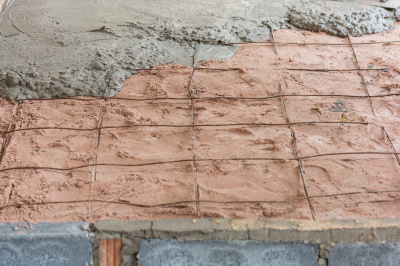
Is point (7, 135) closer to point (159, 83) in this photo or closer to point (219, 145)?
point (159, 83)

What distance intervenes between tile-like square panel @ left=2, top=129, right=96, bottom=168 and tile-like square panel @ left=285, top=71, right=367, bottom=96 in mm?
1777

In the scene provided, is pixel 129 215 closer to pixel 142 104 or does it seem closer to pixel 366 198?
pixel 142 104

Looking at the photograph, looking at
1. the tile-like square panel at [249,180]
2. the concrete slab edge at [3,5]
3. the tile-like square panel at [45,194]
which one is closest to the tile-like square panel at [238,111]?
the tile-like square panel at [249,180]

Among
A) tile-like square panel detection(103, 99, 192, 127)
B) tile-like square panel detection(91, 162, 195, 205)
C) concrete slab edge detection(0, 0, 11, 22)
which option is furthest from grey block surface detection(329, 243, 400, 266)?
concrete slab edge detection(0, 0, 11, 22)

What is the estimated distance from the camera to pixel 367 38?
4.32 m

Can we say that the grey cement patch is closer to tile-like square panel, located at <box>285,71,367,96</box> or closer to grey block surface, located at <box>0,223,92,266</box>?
tile-like square panel, located at <box>285,71,367,96</box>

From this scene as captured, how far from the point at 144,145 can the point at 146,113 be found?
39 cm

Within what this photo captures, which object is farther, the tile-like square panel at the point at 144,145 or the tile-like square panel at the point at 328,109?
the tile-like square panel at the point at 328,109

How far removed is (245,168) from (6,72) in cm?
242

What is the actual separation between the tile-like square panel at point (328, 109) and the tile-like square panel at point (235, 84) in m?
0.25

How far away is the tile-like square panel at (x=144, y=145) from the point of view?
2857mm

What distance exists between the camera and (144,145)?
9.73 ft

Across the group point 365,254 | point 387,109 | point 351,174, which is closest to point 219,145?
point 351,174

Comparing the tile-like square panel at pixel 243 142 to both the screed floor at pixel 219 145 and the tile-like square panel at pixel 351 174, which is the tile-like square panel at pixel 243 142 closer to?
the screed floor at pixel 219 145
